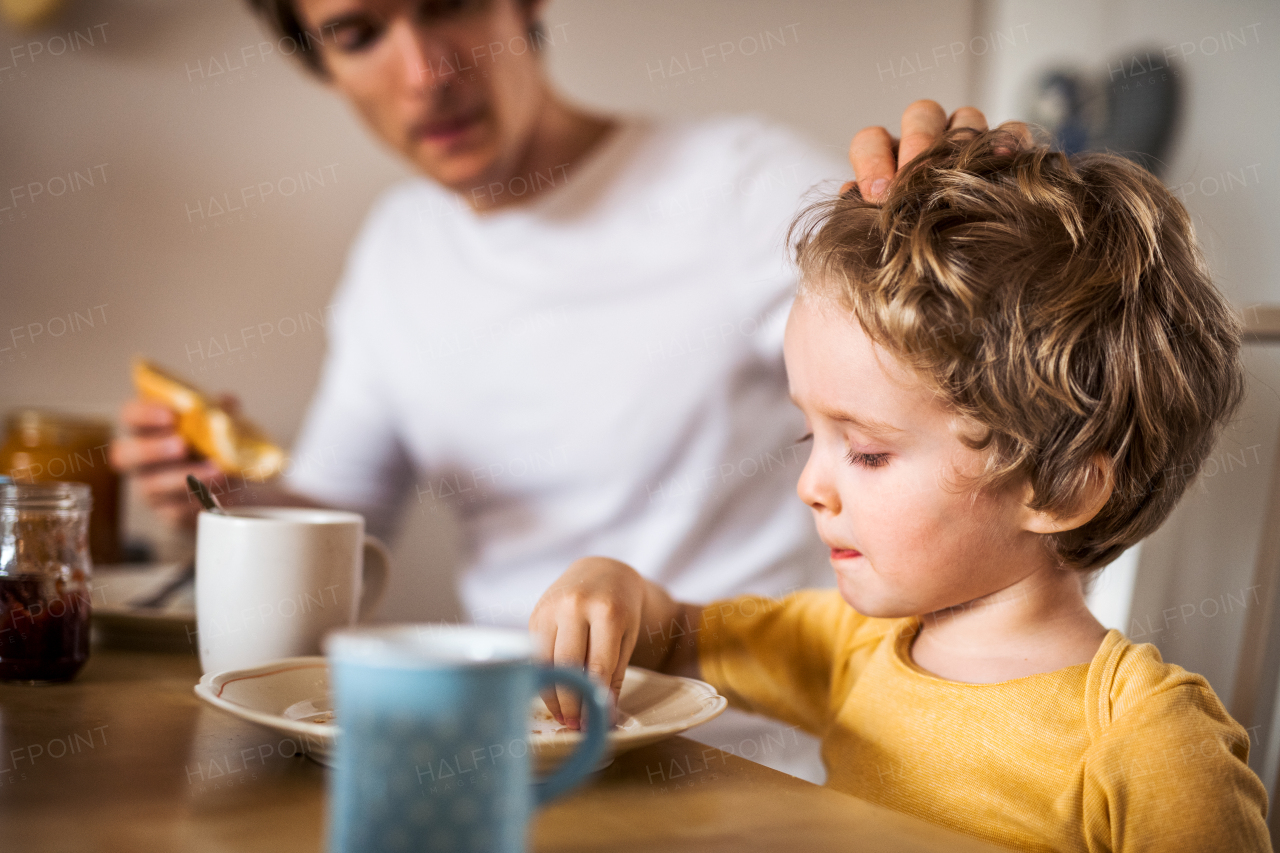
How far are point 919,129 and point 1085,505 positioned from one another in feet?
1.03

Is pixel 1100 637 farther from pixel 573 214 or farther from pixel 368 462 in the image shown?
pixel 368 462

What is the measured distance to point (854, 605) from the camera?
71 cm

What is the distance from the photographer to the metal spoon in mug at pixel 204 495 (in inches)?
28.1

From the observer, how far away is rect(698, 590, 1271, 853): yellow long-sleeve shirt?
0.54 metres

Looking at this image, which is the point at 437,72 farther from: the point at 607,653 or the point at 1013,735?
the point at 1013,735

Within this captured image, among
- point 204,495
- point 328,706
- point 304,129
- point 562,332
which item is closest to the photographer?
point 328,706

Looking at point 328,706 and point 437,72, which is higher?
point 437,72

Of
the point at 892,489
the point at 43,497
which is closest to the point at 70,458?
the point at 43,497

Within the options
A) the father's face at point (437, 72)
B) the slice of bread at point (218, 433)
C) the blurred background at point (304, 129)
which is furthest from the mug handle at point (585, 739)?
the blurred background at point (304, 129)

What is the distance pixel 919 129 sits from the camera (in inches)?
30.1

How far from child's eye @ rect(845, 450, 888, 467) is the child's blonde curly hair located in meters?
0.06

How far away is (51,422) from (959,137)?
40.6 inches

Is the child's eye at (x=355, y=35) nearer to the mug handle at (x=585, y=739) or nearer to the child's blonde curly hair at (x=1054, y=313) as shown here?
the child's blonde curly hair at (x=1054, y=313)

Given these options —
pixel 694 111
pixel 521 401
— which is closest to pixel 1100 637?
pixel 521 401
